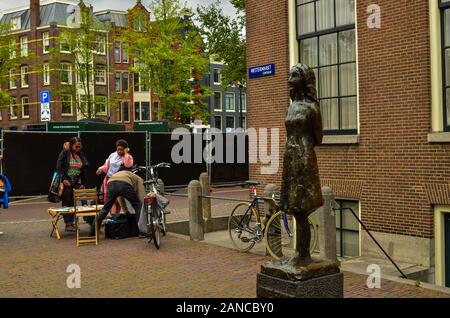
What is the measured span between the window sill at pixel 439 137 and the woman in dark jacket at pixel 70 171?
679 cm

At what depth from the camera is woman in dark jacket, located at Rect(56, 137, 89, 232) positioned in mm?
11078

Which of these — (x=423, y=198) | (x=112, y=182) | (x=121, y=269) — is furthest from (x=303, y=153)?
(x=112, y=182)

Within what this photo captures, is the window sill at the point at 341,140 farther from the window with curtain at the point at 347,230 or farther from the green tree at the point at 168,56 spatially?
the green tree at the point at 168,56

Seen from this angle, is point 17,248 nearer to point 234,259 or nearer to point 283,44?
point 234,259

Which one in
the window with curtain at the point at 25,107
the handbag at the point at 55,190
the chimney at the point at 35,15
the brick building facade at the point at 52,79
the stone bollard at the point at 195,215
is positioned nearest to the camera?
the stone bollard at the point at 195,215

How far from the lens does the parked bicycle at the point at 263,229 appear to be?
28.3 ft

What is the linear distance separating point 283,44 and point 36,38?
4313 cm

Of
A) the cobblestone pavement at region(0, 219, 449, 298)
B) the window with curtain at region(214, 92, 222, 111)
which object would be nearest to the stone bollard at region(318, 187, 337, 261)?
the cobblestone pavement at region(0, 219, 449, 298)

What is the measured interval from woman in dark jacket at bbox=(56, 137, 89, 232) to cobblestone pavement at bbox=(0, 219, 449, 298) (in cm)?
90

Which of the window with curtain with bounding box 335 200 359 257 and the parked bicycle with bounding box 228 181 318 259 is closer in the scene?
the parked bicycle with bounding box 228 181 318 259

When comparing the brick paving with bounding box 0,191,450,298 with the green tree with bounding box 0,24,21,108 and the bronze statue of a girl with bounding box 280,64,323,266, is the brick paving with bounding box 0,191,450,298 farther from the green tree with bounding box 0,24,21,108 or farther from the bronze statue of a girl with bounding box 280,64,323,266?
the green tree with bounding box 0,24,21,108

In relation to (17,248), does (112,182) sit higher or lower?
higher

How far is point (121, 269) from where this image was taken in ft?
25.7

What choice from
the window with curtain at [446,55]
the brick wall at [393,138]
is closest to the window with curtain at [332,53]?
the brick wall at [393,138]
